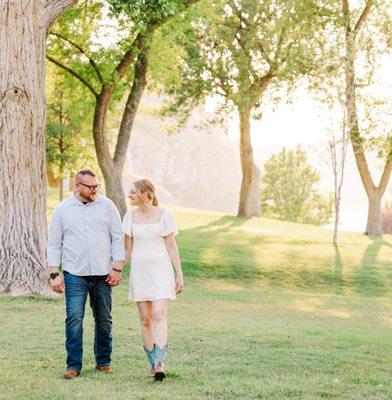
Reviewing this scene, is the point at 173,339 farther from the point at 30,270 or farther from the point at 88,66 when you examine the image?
the point at 88,66

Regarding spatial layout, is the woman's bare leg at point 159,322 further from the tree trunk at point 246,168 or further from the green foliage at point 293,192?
the green foliage at point 293,192

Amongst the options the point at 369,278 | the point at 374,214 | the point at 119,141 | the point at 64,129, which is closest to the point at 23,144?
the point at 119,141

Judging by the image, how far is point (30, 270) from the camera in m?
16.8

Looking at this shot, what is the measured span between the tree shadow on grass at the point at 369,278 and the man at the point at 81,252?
58.8 ft

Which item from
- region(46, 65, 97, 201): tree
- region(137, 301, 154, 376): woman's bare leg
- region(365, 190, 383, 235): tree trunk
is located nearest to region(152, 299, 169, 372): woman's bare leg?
region(137, 301, 154, 376): woman's bare leg

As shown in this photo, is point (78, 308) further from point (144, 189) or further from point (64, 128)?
point (64, 128)

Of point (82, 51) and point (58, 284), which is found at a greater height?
point (82, 51)

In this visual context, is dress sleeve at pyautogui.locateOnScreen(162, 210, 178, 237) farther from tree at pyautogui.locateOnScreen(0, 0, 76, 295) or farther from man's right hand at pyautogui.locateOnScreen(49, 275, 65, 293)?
tree at pyautogui.locateOnScreen(0, 0, 76, 295)

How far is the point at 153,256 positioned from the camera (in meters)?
8.81

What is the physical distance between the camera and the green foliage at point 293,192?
9753 cm

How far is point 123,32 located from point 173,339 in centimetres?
1938

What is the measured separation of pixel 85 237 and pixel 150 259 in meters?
0.77

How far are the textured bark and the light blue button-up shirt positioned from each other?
27.7 m

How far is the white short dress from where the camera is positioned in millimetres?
8797
